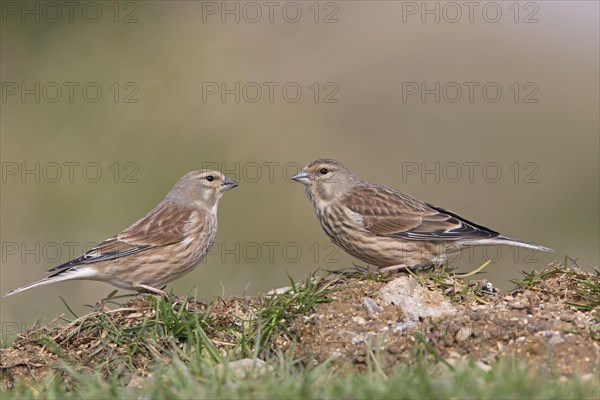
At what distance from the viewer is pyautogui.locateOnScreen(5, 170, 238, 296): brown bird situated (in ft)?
26.6

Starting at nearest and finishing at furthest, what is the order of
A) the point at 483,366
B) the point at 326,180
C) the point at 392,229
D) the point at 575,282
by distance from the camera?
the point at 483,366, the point at 575,282, the point at 392,229, the point at 326,180

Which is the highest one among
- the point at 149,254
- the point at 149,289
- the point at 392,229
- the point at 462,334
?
the point at 392,229

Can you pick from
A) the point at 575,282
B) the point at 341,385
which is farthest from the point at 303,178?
the point at 341,385

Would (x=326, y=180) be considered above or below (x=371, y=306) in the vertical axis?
above

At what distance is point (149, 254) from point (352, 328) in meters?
2.70

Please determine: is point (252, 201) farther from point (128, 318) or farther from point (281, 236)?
point (128, 318)

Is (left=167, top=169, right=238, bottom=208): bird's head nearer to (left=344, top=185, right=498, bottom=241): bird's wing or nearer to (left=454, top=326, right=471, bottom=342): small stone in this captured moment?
(left=344, top=185, right=498, bottom=241): bird's wing

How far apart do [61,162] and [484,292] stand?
11.1m

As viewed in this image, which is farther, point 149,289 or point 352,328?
point 149,289

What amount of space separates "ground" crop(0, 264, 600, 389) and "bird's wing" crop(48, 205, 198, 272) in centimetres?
127

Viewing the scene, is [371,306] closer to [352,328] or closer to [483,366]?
[352,328]

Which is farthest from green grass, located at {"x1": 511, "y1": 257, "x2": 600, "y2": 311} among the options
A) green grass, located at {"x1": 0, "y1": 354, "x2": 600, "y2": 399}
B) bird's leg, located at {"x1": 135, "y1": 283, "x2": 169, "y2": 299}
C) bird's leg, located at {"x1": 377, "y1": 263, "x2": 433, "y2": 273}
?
bird's leg, located at {"x1": 135, "y1": 283, "x2": 169, "y2": 299}

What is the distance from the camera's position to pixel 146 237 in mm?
8375

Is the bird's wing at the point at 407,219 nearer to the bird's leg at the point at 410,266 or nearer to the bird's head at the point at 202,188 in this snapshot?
the bird's leg at the point at 410,266
